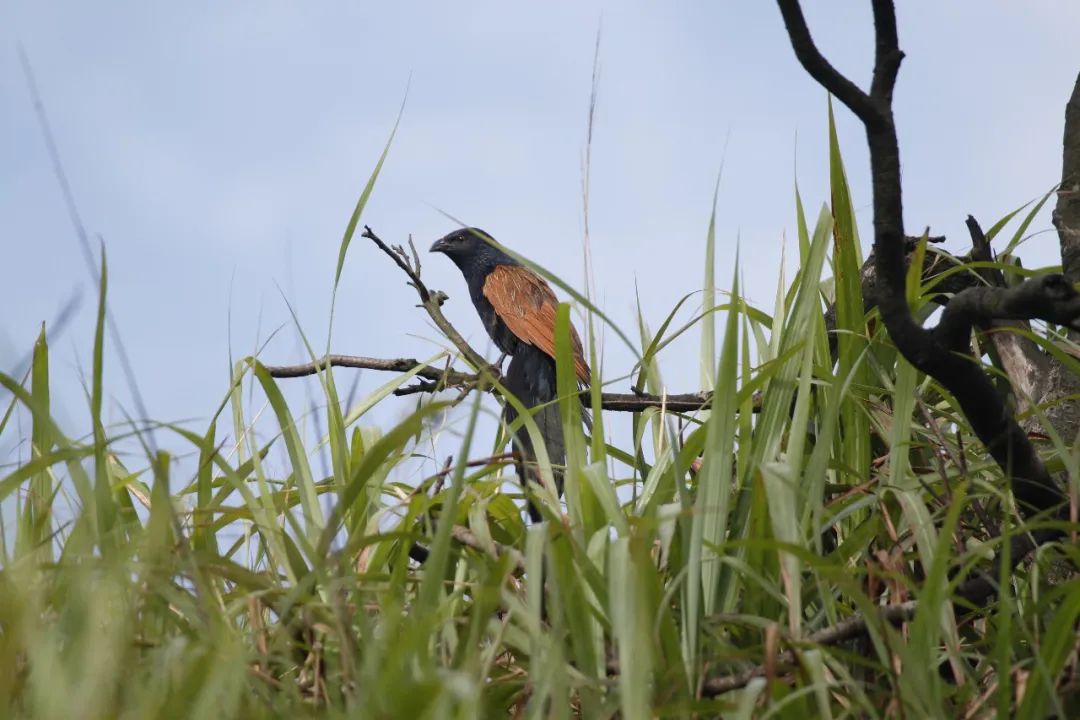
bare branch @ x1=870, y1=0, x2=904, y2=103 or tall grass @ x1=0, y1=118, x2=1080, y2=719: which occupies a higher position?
bare branch @ x1=870, y1=0, x2=904, y2=103

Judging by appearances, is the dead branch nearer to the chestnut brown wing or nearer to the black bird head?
the chestnut brown wing

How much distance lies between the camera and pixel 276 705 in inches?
57.2

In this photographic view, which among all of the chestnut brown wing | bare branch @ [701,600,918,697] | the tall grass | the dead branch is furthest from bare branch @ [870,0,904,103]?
the chestnut brown wing

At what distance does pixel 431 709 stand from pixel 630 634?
0.28 m

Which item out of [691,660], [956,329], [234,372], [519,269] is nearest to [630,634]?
[691,660]

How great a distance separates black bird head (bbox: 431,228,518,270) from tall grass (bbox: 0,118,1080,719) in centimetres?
388

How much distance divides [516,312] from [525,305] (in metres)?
0.09

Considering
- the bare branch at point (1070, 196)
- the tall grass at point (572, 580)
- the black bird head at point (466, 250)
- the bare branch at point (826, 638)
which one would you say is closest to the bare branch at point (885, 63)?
the tall grass at point (572, 580)

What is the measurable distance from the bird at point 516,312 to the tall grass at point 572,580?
2282mm

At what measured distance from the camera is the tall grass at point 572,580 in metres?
1.41

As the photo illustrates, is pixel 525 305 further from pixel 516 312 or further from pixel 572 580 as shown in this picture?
pixel 572 580

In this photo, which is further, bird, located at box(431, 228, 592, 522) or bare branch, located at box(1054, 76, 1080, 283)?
bird, located at box(431, 228, 592, 522)

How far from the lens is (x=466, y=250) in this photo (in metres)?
6.28

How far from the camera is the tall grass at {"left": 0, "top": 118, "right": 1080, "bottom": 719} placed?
1.41 metres
